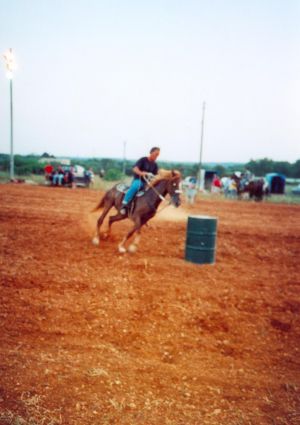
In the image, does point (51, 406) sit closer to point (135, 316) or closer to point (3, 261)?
point (135, 316)

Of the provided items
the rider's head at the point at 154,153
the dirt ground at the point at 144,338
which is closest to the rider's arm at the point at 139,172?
the rider's head at the point at 154,153

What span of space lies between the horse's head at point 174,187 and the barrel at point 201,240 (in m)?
0.54

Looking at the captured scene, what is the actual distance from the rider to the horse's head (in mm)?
620

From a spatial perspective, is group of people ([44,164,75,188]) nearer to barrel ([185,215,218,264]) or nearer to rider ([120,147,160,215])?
rider ([120,147,160,215])

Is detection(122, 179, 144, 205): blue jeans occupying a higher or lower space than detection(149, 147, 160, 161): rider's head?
lower

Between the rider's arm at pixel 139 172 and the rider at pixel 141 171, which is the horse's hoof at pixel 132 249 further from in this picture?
the rider's arm at pixel 139 172

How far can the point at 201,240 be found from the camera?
9195 millimetres

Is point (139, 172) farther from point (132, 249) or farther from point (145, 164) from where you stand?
point (132, 249)

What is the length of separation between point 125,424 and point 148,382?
0.77m

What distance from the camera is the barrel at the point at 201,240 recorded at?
9228mm

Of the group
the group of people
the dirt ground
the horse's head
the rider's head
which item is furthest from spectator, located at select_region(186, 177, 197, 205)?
the horse's head

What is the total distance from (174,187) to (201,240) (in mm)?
1378

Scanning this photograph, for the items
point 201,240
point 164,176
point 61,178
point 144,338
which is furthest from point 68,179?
point 144,338

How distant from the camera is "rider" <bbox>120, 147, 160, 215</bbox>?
9594 millimetres
